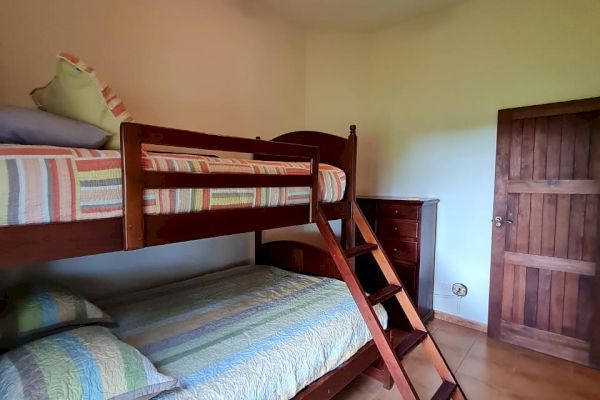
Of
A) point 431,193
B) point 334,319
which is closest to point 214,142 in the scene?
point 334,319

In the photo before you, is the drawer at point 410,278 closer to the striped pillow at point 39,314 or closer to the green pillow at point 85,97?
the striped pillow at point 39,314

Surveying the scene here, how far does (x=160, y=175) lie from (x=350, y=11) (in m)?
2.54

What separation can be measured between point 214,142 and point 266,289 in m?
1.15

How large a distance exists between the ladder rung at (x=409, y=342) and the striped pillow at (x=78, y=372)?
1.00m

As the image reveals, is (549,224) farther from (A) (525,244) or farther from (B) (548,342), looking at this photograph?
(B) (548,342)

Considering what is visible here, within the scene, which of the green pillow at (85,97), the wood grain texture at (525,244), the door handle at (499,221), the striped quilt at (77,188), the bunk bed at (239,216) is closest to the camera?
the striped quilt at (77,188)

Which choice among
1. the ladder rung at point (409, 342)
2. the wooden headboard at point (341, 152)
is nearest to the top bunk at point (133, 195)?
the wooden headboard at point (341, 152)

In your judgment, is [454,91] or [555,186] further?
[454,91]

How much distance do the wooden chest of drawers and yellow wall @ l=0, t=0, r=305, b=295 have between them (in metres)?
1.11

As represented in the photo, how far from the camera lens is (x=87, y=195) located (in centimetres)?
85

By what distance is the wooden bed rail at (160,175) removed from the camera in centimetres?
91

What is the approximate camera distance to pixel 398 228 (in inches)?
104

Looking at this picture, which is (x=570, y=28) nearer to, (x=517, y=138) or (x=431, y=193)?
(x=517, y=138)

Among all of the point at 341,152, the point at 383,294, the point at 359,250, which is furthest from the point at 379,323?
the point at 341,152
